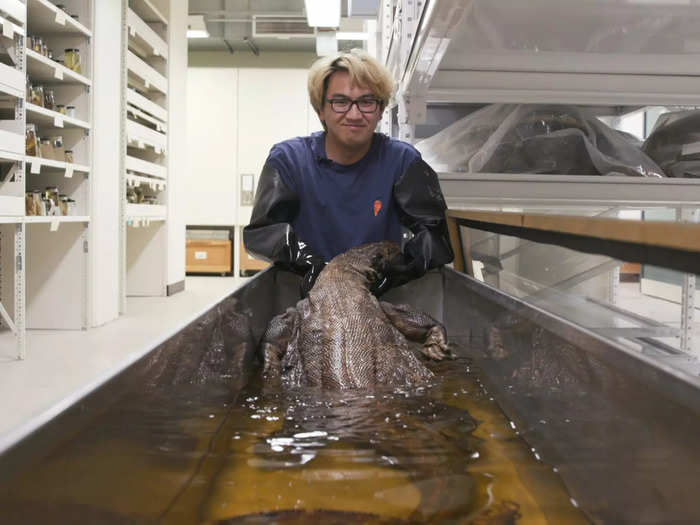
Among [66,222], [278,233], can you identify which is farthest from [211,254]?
[278,233]

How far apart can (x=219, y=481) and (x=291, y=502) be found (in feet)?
0.59

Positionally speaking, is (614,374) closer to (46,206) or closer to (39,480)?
(39,480)

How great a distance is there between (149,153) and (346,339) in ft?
23.2

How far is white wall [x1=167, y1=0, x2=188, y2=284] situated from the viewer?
8508 mm

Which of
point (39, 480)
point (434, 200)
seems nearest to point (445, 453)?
point (39, 480)

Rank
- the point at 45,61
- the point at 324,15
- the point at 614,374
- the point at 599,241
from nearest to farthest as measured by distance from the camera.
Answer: the point at 614,374 < the point at 599,241 < the point at 45,61 < the point at 324,15

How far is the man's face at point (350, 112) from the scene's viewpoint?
2.85m

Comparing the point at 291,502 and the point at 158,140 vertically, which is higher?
the point at 158,140

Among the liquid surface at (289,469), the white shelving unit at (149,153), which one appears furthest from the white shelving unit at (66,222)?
the liquid surface at (289,469)

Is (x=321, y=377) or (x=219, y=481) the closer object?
(x=219, y=481)

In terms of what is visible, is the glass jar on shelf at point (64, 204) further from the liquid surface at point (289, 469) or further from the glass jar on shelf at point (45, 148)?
the liquid surface at point (289, 469)

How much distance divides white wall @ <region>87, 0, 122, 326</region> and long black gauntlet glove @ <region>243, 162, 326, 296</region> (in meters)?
3.55

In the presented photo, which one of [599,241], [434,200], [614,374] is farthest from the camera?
[434,200]

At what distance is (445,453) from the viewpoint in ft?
4.49
